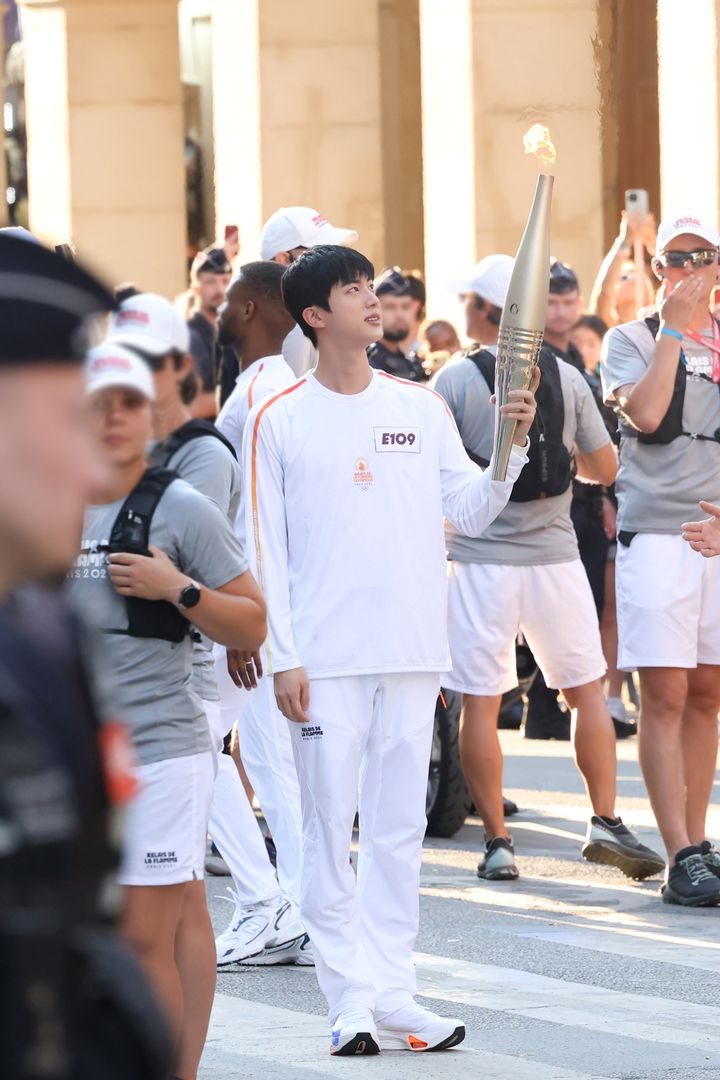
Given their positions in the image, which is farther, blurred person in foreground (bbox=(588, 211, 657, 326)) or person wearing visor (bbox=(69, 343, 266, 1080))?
blurred person in foreground (bbox=(588, 211, 657, 326))

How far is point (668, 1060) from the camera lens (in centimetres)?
557

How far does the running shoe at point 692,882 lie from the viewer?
7840mm

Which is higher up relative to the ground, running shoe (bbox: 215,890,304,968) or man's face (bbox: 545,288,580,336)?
man's face (bbox: 545,288,580,336)

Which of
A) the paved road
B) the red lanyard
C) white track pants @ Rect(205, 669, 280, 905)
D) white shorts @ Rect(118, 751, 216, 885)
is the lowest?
the paved road

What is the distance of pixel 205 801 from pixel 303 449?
1565 millimetres

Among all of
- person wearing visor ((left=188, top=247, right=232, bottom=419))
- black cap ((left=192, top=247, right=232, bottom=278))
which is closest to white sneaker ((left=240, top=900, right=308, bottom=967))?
person wearing visor ((left=188, top=247, right=232, bottom=419))

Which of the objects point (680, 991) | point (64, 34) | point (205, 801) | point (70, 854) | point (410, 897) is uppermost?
point (64, 34)

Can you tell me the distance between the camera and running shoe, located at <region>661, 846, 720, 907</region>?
7840 millimetres

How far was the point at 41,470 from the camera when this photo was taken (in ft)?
6.25

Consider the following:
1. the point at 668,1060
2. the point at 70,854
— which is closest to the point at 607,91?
the point at 668,1060

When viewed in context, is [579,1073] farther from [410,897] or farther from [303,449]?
[303,449]

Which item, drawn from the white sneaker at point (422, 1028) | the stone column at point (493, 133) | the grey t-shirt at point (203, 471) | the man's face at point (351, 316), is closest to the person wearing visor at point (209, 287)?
the stone column at point (493, 133)

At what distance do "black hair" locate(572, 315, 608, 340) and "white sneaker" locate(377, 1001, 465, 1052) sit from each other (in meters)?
7.43

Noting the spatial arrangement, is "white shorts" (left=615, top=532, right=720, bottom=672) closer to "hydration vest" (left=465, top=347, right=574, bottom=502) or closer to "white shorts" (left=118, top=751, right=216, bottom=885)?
"hydration vest" (left=465, top=347, right=574, bottom=502)
